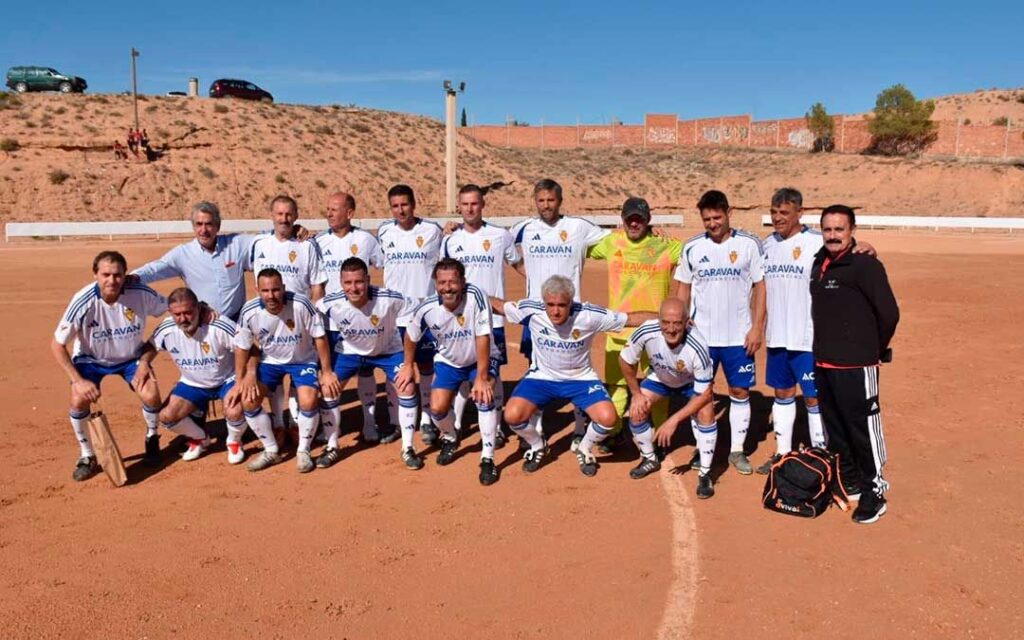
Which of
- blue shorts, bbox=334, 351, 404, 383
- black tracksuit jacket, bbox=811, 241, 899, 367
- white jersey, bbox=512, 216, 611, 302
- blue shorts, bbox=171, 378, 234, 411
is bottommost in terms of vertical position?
blue shorts, bbox=171, 378, 234, 411

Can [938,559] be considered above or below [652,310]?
below

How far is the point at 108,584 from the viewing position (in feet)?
15.6

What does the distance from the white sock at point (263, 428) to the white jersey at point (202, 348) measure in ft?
1.82

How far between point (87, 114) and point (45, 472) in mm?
43341

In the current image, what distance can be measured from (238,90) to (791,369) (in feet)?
172

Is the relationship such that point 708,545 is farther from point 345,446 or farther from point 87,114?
point 87,114

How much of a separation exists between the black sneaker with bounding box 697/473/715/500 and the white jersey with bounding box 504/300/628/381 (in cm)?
130

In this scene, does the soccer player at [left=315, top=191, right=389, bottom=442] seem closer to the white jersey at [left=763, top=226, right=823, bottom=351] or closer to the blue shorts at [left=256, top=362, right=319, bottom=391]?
the blue shorts at [left=256, top=362, right=319, bottom=391]

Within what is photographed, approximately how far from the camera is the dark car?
50500mm

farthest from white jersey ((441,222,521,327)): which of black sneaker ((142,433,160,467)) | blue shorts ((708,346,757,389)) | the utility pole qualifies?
the utility pole

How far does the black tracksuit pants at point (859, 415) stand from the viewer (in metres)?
5.48

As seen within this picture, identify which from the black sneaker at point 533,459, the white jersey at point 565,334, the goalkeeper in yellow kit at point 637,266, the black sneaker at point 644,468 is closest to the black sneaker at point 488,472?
the black sneaker at point 533,459

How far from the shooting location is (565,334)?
662 cm

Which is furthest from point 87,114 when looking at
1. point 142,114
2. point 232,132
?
point 232,132
